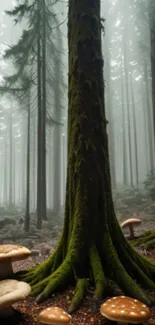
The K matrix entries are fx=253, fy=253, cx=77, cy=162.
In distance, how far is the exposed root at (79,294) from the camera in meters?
2.81

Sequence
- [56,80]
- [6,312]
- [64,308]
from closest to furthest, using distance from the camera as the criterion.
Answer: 1. [6,312]
2. [64,308]
3. [56,80]

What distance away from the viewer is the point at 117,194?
19.2m

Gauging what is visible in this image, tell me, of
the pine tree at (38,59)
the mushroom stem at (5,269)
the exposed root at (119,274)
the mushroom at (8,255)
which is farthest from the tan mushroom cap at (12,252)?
the pine tree at (38,59)

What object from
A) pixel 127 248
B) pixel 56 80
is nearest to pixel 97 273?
pixel 127 248

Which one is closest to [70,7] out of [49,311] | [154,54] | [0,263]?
[0,263]

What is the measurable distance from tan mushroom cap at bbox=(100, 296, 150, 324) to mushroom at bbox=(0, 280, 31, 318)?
0.81m

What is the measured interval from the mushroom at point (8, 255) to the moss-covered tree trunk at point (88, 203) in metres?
0.42

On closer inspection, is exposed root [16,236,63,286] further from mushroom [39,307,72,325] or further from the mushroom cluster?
mushroom [39,307,72,325]

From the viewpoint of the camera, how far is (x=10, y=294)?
2.49m

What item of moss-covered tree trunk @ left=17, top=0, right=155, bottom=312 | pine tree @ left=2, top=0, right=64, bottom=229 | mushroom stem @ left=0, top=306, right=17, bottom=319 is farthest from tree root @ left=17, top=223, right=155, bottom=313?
pine tree @ left=2, top=0, right=64, bottom=229

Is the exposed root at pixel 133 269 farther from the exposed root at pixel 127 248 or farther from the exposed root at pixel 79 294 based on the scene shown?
the exposed root at pixel 79 294

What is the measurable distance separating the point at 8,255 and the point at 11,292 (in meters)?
0.46

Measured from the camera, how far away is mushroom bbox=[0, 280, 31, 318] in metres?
2.41

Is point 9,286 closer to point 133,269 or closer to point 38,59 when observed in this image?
point 133,269
